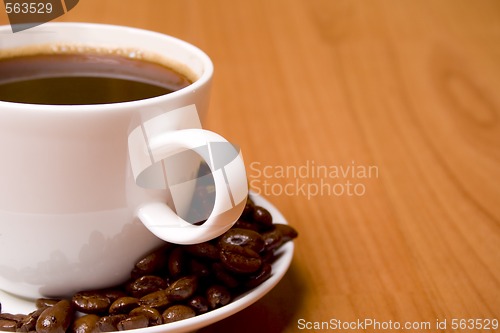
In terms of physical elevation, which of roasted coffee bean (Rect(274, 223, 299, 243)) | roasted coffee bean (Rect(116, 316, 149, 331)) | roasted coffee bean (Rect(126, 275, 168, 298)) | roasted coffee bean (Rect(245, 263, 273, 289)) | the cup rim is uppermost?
the cup rim

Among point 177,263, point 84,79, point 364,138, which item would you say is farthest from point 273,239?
point 364,138

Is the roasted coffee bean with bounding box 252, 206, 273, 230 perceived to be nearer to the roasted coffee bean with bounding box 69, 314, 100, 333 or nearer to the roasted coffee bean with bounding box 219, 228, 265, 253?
the roasted coffee bean with bounding box 219, 228, 265, 253

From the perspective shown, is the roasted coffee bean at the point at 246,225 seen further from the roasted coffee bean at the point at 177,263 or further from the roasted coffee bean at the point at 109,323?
the roasted coffee bean at the point at 109,323

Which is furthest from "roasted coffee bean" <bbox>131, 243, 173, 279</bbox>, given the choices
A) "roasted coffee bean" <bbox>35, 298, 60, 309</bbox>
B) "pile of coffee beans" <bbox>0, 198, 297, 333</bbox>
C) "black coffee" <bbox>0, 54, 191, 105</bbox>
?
"black coffee" <bbox>0, 54, 191, 105</bbox>

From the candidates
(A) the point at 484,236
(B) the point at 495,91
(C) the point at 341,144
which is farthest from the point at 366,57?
(A) the point at 484,236

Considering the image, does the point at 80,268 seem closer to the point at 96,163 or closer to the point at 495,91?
the point at 96,163
